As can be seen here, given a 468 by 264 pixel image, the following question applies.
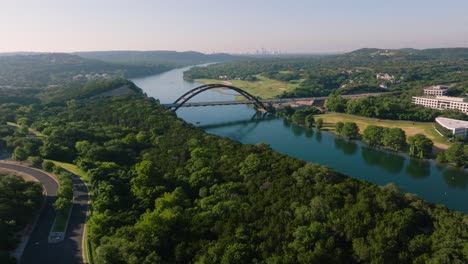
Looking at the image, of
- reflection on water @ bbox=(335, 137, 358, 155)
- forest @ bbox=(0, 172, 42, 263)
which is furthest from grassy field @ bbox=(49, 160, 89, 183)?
reflection on water @ bbox=(335, 137, 358, 155)

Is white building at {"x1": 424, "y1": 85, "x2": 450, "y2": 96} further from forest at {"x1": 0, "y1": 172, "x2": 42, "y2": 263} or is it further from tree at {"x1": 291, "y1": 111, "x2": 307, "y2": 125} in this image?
forest at {"x1": 0, "y1": 172, "x2": 42, "y2": 263}

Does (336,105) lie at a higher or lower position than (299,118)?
higher

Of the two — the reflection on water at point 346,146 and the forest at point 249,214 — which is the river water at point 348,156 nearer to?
the reflection on water at point 346,146

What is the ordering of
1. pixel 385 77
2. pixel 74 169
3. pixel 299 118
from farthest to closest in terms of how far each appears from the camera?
pixel 385 77, pixel 299 118, pixel 74 169

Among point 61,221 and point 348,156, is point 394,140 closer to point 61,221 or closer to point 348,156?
point 348,156

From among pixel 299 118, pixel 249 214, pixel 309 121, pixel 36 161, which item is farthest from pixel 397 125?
pixel 36 161
